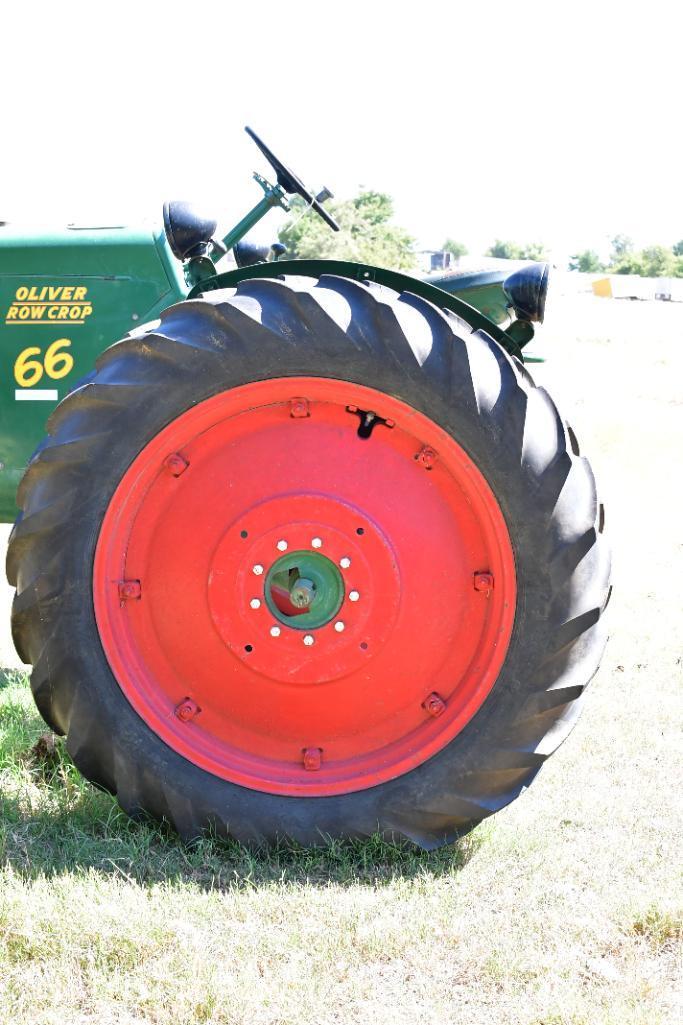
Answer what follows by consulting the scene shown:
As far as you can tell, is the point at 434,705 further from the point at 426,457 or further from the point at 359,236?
the point at 359,236

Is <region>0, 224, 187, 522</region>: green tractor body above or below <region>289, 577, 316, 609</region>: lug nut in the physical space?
above

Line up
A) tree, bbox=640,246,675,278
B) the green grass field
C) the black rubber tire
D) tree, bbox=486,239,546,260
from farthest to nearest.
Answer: tree, bbox=486,239,546,260 < tree, bbox=640,246,675,278 < the black rubber tire < the green grass field

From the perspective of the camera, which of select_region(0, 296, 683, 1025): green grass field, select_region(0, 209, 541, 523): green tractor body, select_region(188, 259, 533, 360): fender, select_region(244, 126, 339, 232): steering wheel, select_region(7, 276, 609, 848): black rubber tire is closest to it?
select_region(0, 296, 683, 1025): green grass field

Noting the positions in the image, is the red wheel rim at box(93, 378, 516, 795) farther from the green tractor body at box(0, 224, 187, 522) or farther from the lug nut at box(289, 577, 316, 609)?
the green tractor body at box(0, 224, 187, 522)

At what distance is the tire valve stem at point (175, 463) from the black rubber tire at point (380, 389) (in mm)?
100

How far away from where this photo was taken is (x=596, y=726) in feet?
12.2

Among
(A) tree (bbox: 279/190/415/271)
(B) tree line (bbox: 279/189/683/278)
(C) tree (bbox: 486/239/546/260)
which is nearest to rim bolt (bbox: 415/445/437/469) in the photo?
(B) tree line (bbox: 279/189/683/278)

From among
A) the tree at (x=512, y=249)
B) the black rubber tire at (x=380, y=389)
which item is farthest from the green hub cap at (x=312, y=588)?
the tree at (x=512, y=249)

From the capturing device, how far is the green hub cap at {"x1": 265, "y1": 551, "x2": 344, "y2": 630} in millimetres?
2717

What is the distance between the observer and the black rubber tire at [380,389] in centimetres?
256

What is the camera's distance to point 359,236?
44.7 m

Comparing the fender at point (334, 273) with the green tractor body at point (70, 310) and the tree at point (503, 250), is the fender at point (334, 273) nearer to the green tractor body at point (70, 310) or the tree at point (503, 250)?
the green tractor body at point (70, 310)

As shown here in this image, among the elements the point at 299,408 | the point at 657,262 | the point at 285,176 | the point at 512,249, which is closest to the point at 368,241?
the point at 285,176

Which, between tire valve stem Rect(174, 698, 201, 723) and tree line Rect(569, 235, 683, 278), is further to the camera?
tree line Rect(569, 235, 683, 278)
